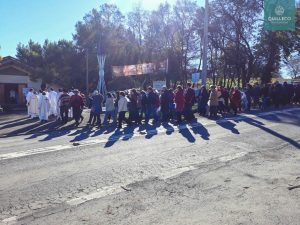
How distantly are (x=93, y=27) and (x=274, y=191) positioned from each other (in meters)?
42.8

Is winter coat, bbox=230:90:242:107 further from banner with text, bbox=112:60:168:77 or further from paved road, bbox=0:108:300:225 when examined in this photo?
banner with text, bbox=112:60:168:77

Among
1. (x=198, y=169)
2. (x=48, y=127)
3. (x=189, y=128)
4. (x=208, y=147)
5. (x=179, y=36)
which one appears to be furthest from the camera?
(x=179, y=36)

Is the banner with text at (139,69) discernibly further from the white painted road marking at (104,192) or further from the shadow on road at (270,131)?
the white painted road marking at (104,192)

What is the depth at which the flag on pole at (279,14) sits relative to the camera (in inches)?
835

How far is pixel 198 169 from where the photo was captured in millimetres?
8461

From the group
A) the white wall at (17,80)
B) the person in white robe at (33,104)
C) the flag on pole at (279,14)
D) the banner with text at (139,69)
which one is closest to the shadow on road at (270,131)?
the flag on pole at (279,14)

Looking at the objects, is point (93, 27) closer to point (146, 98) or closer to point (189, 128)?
point (146, 98)

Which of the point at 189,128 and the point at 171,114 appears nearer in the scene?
the point at 189,128

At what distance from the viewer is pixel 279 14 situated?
21.5 meters

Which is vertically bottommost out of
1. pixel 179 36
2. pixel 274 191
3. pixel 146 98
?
pixel 274 191

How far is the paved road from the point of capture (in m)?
5.78

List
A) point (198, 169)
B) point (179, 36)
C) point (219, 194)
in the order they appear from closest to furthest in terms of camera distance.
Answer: point (219, 194)
point (198, 169)
point (179, 36)

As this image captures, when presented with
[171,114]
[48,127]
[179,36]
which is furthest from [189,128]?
[179,36]

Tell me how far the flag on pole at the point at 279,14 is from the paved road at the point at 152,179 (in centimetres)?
1048
